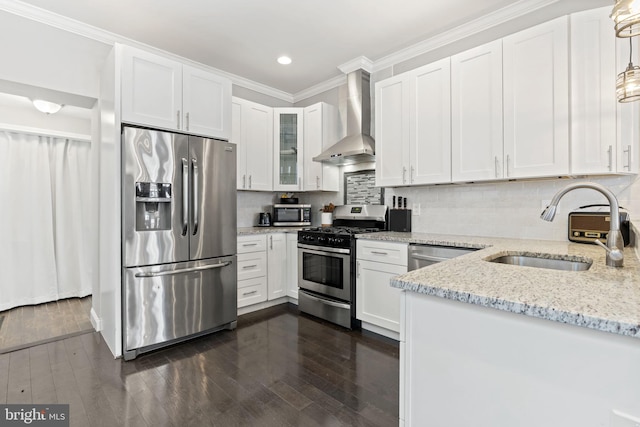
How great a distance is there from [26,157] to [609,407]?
5.37m

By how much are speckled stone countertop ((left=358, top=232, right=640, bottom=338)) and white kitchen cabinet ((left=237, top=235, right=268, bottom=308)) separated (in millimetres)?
2493

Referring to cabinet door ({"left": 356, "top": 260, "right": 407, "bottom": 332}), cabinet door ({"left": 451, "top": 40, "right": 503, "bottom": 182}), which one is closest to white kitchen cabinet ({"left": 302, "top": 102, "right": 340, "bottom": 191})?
cabinet door ({"left": 356, "top": 260, "right": 407, "bottom": 332})

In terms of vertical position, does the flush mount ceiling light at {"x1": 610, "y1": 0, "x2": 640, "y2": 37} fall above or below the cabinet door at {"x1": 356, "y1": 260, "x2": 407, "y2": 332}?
above

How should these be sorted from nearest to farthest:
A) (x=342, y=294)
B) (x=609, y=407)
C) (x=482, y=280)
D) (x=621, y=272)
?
(x=609, y=407), (x=482, y=280), (x=621, y=272), (x=342, y=294)

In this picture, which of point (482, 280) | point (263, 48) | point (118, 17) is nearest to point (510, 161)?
point (482, 280)

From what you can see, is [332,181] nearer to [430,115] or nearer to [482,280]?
[430,115]

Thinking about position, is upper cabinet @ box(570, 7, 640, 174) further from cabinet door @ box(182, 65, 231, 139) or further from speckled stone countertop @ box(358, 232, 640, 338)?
cabinet door @ box(182, 65, 231, 139)

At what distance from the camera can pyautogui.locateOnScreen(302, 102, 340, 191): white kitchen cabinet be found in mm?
3943

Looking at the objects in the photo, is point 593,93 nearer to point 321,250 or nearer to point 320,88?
point 321,250

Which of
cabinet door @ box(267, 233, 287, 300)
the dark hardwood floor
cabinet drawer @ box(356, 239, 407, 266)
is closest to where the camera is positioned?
the dark hardwood floor

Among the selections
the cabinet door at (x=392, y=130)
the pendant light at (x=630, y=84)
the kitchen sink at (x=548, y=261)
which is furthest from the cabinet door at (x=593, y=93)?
the cabinet door at (x=392, y=130)

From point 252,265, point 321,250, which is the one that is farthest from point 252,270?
point 321,250

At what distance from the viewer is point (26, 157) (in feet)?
12.5

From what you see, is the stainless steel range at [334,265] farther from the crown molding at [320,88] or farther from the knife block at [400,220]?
the crown molding at [320,88]
